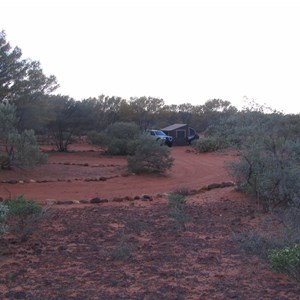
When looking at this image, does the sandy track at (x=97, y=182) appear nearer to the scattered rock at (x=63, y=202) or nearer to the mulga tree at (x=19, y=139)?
the scattered rock at (x=63, y=202)

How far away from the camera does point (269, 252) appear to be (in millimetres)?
7402

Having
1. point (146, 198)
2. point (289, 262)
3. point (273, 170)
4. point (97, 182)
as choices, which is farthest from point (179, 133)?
point (289, 262)

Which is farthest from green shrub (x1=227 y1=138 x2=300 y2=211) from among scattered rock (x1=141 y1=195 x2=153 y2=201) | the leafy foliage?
the leafy foliage

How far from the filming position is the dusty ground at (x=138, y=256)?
6.55 m

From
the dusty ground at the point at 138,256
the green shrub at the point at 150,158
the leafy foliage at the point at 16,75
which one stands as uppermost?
the leafy foliage at the point at 16,75

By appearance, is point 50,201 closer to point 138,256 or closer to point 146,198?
point 146,198

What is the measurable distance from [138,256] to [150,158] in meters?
15.3

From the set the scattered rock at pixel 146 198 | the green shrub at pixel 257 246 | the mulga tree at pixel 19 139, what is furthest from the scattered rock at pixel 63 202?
the green shrub at pixel 257 246

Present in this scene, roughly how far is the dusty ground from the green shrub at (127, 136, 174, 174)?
7468 mm

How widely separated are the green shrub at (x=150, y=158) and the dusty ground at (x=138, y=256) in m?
7.47

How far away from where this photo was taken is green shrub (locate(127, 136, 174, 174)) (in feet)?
76.9

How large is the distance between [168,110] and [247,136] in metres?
50.9

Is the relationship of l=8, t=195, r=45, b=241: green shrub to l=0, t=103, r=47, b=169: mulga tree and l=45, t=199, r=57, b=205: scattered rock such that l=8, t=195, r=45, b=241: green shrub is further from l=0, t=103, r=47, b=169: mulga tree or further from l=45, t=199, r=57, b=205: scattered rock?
l=0, t=103, r=47, b=169: mulga tree

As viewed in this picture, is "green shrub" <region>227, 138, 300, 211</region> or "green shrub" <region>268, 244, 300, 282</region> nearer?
"green shrub" <region>268, 244, 300, 282</region>
